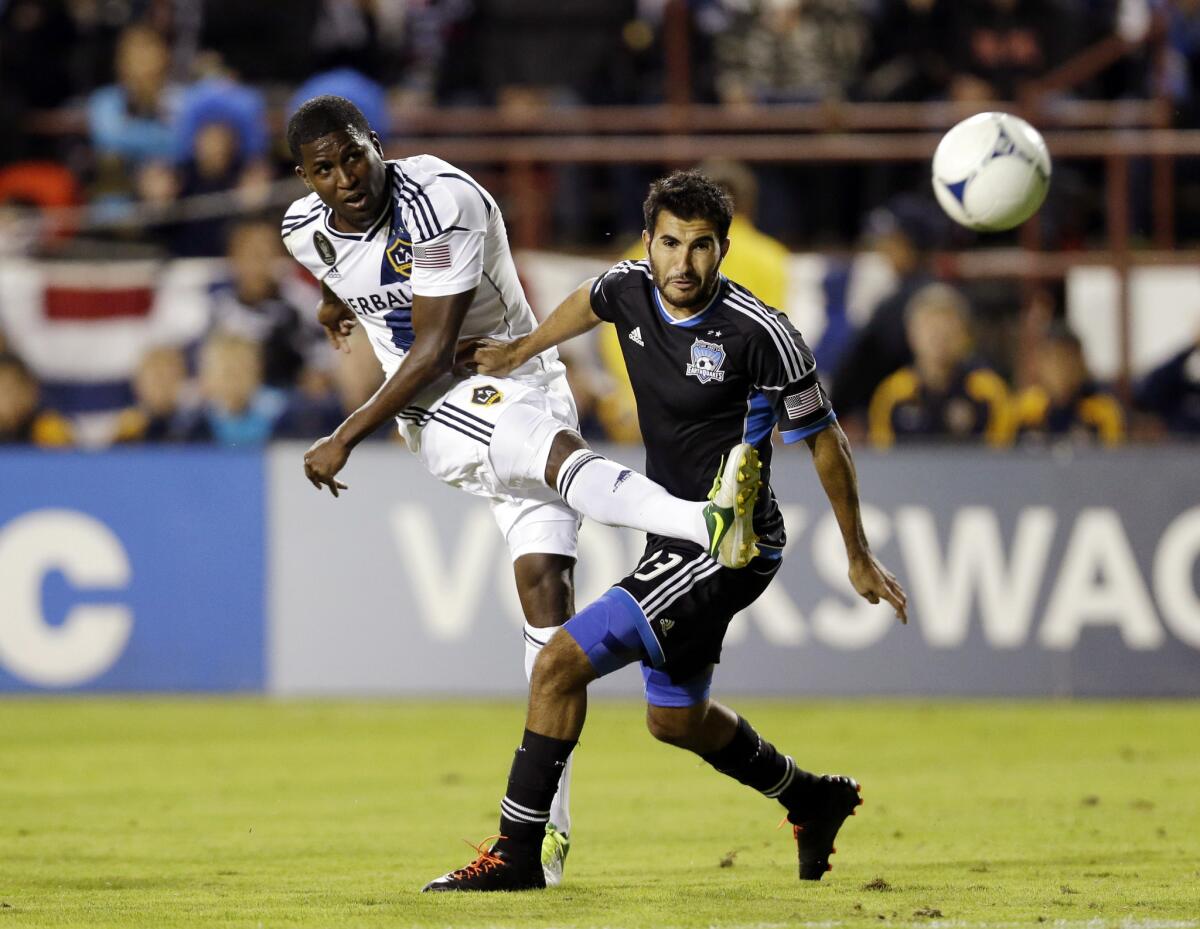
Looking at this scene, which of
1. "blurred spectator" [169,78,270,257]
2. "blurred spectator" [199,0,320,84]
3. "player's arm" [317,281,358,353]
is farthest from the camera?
"blurred spectator" [199,0,320,84]

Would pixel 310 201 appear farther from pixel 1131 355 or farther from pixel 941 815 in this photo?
pixel 1131 355

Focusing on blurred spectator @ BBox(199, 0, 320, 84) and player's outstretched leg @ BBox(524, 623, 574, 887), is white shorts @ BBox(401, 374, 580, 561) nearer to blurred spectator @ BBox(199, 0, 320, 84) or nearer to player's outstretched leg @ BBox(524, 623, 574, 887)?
player's outstretched leg @ BBox(524, 623, 574, 887)

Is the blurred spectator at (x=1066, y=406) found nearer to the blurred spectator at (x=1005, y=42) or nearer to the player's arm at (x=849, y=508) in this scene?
the blurred spectator at (x=1005, y=42)

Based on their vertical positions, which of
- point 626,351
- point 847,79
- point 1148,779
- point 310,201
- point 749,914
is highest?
point 847,79

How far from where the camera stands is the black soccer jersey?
245 inches

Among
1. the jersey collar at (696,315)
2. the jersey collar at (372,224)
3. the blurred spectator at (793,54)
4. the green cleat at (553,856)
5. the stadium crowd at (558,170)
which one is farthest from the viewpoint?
the blurred spectator at (793,54)

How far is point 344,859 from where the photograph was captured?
715 centimetres

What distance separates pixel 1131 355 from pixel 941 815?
6.24 meters

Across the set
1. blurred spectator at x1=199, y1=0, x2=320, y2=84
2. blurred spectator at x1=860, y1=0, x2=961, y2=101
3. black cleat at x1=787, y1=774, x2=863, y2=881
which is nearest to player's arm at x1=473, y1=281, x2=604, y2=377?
black cleat at x1=787, y1=774, x2=863, y2=881

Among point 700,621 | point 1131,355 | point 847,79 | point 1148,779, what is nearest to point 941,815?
point 1148,779

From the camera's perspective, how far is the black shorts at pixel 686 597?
6.26 metres

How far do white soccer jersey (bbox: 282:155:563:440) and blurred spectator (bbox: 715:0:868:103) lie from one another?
861cm

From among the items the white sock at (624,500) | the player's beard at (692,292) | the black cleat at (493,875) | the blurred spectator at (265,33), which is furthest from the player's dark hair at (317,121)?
the blurred spectator at (265,33)

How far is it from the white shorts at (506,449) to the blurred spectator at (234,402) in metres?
6.32
